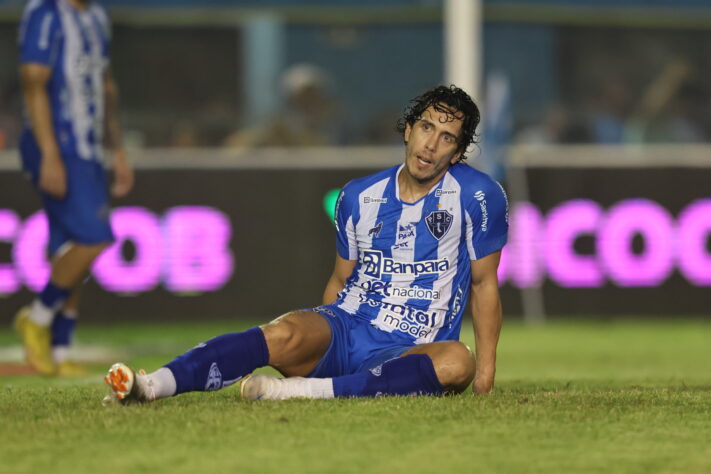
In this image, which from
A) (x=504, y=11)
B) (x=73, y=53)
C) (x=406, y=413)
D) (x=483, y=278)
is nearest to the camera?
(x=406, y=413)

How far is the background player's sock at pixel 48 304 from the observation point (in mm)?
8586

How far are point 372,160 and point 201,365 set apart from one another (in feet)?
28.1

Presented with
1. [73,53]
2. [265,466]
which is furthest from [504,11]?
[265,466]

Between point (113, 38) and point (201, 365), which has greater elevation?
point (113, 38)

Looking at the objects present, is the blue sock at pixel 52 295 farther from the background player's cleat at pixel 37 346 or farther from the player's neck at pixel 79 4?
the player's neck at pixel 79 4

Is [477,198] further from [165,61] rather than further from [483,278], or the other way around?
[165,61]

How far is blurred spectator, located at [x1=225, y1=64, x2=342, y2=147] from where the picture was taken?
13945mm

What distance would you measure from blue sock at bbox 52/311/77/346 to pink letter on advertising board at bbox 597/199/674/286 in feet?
20.7

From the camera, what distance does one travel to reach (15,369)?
970 centimetres

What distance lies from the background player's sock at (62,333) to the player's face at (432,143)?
355 cm

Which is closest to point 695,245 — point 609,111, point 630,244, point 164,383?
point 630,244

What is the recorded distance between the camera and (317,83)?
14.3m

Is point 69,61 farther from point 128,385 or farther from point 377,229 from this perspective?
point 128,385

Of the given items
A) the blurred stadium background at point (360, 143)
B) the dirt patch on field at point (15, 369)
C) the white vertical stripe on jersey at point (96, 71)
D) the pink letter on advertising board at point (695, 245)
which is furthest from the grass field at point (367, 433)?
the pink letter on advertising board at point (695, 245)
